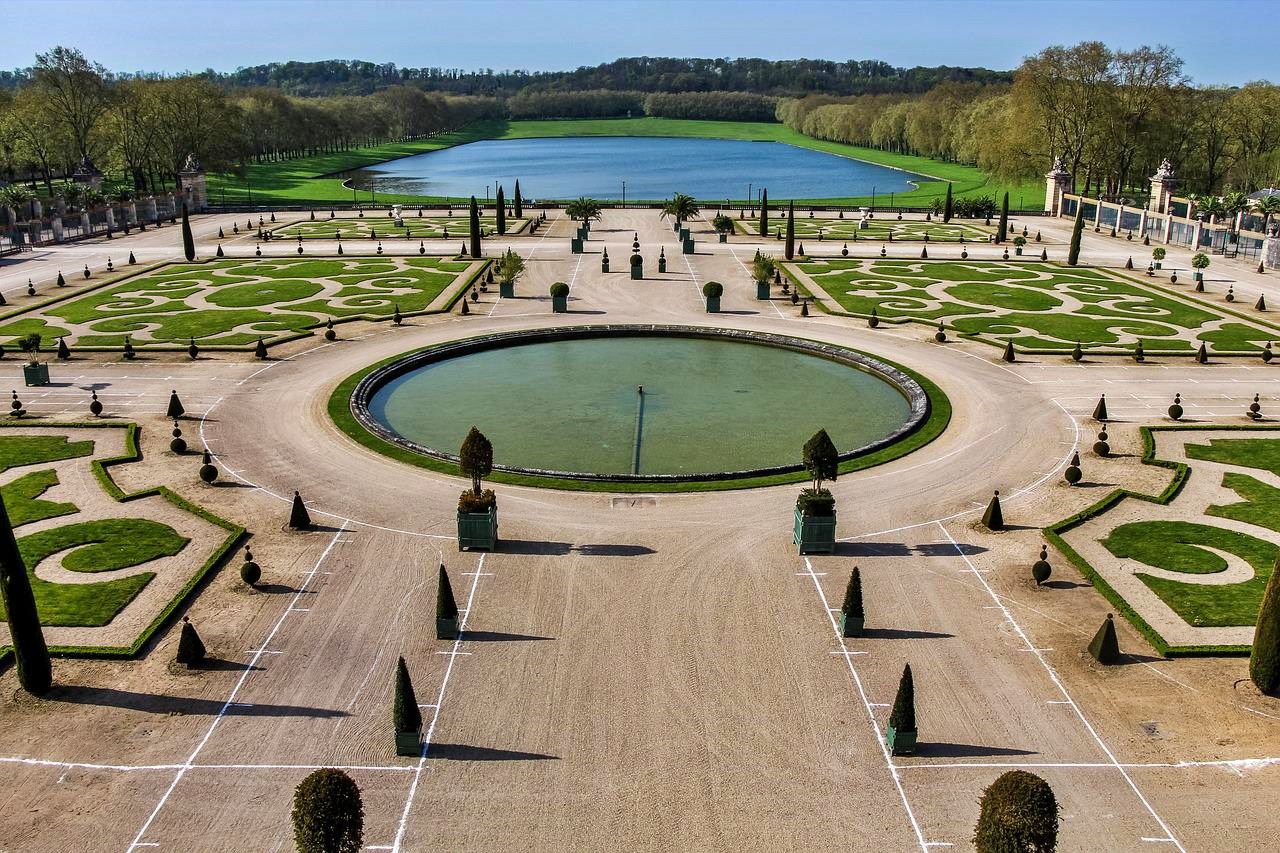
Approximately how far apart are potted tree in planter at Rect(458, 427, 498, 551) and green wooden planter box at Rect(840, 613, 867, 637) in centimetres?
1165

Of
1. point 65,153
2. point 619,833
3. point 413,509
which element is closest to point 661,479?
point 413,509

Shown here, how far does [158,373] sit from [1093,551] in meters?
46.2

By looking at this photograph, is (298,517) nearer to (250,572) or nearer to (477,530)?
(250,572)

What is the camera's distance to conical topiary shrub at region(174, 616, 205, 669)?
24.7 meters

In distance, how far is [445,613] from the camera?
2597 centimetres

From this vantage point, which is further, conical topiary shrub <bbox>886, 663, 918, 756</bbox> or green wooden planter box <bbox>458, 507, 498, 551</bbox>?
green wooden planter box <bbox>458, 507, 498, 551</bbox>

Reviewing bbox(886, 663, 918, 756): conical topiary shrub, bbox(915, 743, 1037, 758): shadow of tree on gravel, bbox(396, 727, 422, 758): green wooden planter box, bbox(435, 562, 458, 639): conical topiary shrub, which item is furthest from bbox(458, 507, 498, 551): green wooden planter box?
bbox(915, 743, 1037, 758): shadow of tree on gravel

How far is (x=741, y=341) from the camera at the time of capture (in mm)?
59094

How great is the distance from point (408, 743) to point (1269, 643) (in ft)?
68.9

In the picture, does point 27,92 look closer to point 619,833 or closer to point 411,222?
point 411,222

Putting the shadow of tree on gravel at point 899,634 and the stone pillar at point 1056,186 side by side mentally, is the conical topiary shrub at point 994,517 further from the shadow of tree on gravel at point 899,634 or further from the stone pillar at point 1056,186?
the stone pillar at point 1056,186

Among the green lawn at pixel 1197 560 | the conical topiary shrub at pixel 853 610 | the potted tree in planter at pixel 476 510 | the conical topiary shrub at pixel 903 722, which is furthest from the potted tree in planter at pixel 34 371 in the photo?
the green lawn at pixel 1197 560

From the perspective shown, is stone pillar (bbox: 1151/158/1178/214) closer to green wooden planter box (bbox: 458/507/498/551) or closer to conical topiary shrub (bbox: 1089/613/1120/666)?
conical topiary shrub (bbox: 1089/613/1120/666)

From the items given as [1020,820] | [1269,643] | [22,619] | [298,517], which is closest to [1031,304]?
[1269,643]
